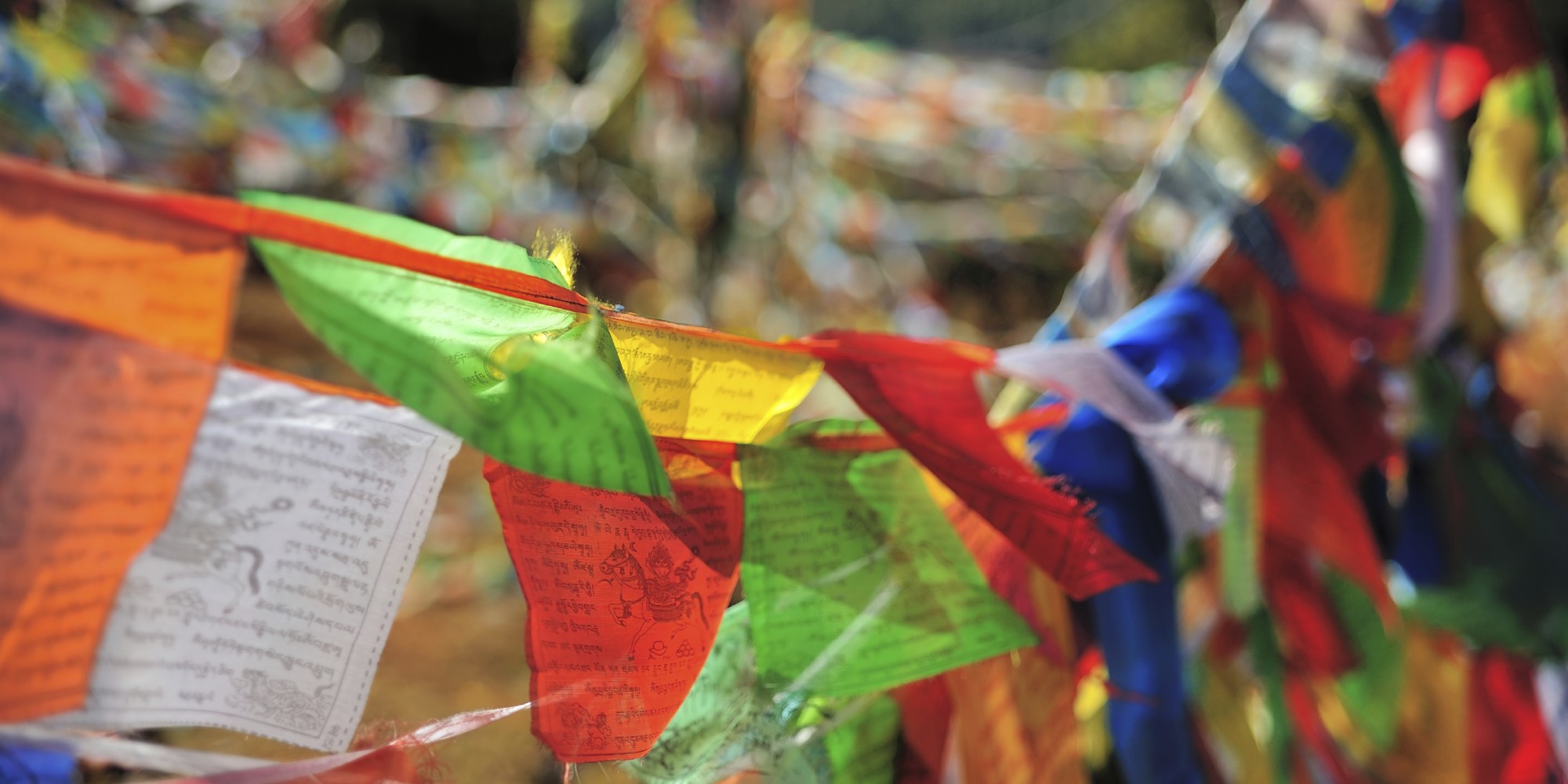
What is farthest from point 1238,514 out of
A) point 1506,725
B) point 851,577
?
point 1506,725

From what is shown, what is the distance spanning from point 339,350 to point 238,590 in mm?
118

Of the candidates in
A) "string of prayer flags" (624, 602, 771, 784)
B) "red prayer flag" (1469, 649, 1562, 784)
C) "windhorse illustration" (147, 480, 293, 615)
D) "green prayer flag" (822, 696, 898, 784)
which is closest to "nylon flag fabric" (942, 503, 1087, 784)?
"green prayer flag" (822, 696, 898, 784)

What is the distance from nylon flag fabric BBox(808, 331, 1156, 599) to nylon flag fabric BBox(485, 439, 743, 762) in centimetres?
14

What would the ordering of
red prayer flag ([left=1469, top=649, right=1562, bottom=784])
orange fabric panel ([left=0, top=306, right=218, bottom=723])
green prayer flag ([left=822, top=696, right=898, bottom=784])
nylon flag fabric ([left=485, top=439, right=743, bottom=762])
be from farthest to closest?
1. red prayer flag ([left=1469, top=649, right=1562, bottom=784])
2. green prayer flag ([left=822, top=696, right=898, bottom=784])
3. nylon flag fabric ([left=485, top=439, right=743, bottom=762])
4. orange fabric panel ([left=0, top=306, right=218, bottom=723])

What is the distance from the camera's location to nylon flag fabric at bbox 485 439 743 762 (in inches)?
19.6

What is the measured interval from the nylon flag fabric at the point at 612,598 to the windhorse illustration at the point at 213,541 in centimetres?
11

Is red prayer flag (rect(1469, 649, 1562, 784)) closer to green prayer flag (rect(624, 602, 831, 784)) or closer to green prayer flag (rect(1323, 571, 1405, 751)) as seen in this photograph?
green prayer flag (rect(1323, 571, 1405, 751))

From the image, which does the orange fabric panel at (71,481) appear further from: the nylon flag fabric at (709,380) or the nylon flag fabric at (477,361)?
the nylon flag fabric at (709,380)

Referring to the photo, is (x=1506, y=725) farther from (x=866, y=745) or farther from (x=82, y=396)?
(x=82, y=396)

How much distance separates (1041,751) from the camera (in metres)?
0.79

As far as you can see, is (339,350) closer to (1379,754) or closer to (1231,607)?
(1231,607)

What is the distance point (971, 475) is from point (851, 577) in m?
0.11

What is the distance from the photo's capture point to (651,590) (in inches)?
21.4

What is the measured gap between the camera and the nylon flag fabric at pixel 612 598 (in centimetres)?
50
